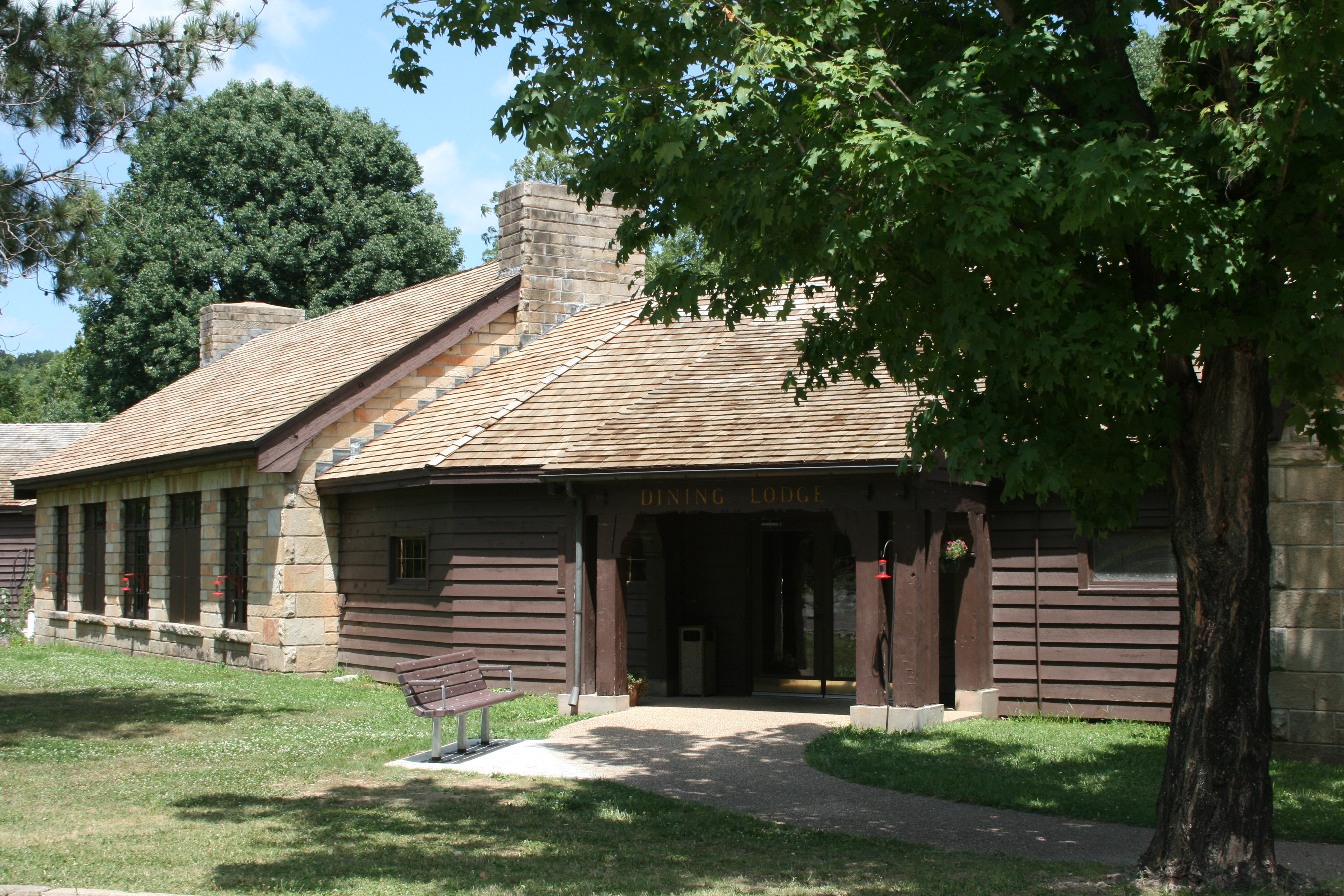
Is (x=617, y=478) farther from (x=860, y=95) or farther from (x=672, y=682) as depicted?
(x=860, y=95)

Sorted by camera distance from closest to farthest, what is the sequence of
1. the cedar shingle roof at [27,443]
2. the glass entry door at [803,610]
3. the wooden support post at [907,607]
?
the wooden support post at [907,607]
the glass entry door at [803,610]
the cedar shingle roof at [27,443]

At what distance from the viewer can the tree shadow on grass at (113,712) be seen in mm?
12188

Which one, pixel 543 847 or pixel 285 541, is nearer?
pixel 543 847

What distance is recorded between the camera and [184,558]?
67.4ft

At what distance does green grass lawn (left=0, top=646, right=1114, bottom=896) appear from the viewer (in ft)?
22.1

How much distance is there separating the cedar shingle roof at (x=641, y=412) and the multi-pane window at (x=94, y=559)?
29.4ft

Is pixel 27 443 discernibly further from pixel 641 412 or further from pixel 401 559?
pixel 641 412

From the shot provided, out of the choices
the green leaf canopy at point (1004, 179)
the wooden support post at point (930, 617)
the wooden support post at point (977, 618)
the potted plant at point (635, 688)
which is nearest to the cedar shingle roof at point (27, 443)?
the potted plant at point (635, 688)

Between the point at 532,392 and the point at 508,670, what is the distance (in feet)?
12.5

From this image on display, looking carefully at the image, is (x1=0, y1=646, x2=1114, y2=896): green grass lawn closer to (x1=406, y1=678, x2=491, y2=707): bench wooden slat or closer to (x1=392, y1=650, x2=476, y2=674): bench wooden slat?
(x1=406, y1=678, x2=491, y2=707): bench wooden slat

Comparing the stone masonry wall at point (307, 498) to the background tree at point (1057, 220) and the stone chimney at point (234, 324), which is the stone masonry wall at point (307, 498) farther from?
the background tree at point (1057, 220)

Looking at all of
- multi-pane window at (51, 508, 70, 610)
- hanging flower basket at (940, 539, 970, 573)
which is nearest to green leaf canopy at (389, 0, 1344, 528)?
hanging flower basket at (940, 539, 970, 573)

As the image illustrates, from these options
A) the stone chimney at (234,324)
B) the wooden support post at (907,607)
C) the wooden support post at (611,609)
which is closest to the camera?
the wooden support post at (907,607)

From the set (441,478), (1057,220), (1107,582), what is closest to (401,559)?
(441,478)
